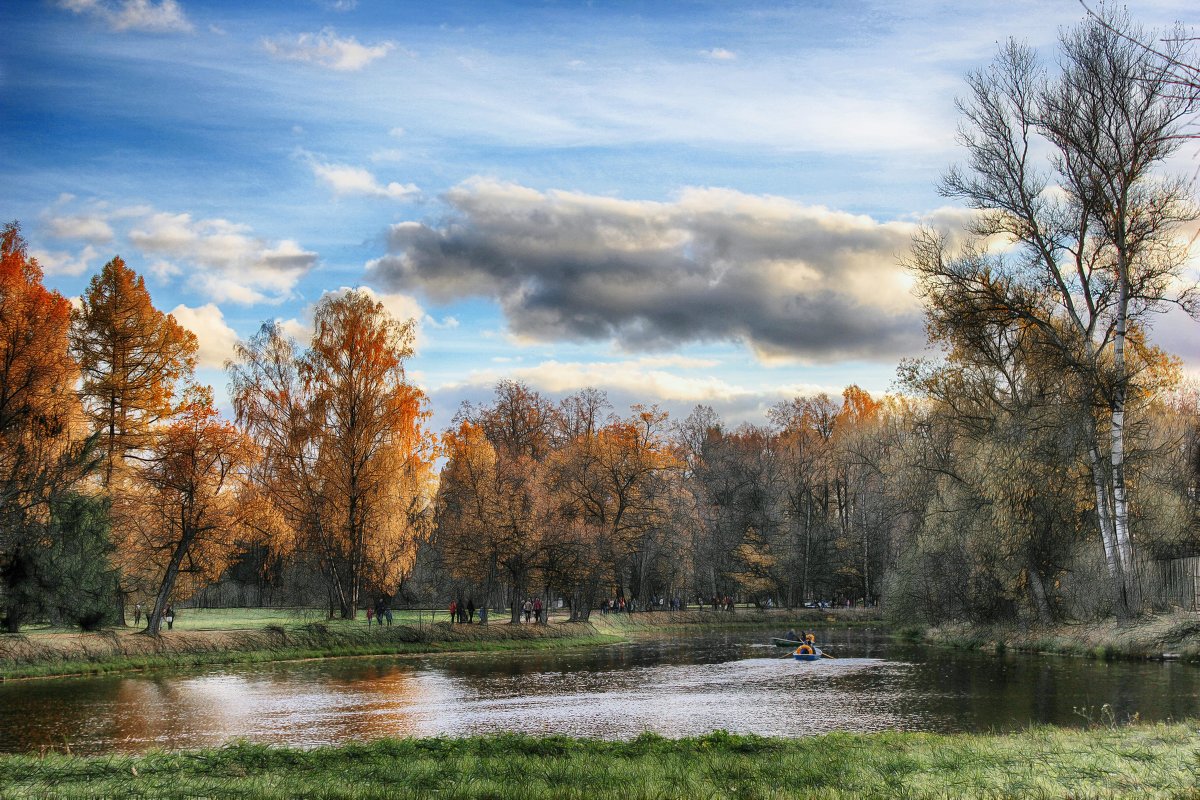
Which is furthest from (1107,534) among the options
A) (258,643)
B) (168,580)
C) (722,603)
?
(722,603)

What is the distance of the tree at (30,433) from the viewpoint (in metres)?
33.5

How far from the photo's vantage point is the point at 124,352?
45188mm

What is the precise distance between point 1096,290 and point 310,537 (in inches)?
1582

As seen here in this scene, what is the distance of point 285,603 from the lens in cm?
8231

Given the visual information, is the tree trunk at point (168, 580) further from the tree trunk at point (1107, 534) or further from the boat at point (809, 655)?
the tree trunk at point (1107, 534)

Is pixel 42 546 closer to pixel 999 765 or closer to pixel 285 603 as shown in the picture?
pixel 999 765

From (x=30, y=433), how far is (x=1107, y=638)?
4112cm

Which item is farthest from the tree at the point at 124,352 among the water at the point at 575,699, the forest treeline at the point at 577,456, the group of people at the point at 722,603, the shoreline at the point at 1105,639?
the group of people at the point at 722,603

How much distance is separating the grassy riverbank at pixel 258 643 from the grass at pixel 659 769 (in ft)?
76.1

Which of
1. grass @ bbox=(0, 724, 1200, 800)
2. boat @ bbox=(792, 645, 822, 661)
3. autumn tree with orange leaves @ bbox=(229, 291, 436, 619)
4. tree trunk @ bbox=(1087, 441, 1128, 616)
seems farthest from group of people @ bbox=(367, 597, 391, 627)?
grass @ bbox=(0, 724, 1200, 800)

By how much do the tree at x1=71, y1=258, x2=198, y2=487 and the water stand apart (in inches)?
596

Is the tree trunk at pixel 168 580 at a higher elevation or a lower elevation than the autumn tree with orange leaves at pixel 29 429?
lower

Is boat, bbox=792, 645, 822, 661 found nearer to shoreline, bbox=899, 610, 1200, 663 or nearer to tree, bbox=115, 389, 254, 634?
shoreline, bbox=899, 610, 1200, 663

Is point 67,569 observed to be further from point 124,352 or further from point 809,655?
point 809,655
